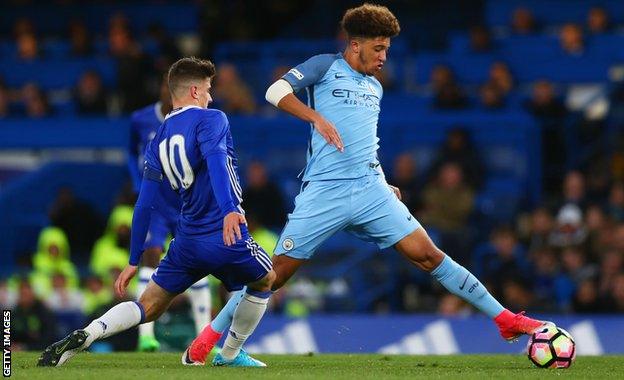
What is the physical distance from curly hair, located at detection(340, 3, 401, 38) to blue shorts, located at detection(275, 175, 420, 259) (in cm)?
89

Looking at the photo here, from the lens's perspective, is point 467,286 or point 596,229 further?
point 596,229

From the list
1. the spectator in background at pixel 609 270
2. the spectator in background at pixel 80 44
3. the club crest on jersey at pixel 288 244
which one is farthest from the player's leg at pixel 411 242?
the spectator in background at pixel 80 44

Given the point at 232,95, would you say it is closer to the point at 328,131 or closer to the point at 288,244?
the point at 288,244

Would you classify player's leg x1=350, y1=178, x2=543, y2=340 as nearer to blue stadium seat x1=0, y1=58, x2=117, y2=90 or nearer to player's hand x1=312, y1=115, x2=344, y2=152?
player's hand x1=312, y1=115, x2=344, y2=152

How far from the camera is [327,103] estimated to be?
8.99 metres

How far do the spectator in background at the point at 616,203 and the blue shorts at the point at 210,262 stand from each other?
26.1ft

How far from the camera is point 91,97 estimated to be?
19.8 m

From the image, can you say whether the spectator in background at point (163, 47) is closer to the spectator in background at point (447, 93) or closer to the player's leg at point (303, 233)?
the spectator in background at point (447, 93)

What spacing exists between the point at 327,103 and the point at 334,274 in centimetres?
654

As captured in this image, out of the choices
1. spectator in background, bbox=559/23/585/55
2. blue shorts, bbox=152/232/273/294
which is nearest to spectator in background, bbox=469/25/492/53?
spectator in background, bbox=559/23/585/55

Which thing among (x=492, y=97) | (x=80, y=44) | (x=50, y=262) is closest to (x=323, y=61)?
(x=492, y=97)

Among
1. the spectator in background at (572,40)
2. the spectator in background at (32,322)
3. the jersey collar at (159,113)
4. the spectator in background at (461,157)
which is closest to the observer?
the jersey collar at (159,113)

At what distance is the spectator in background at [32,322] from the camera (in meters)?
14.4

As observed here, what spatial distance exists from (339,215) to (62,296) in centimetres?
796
